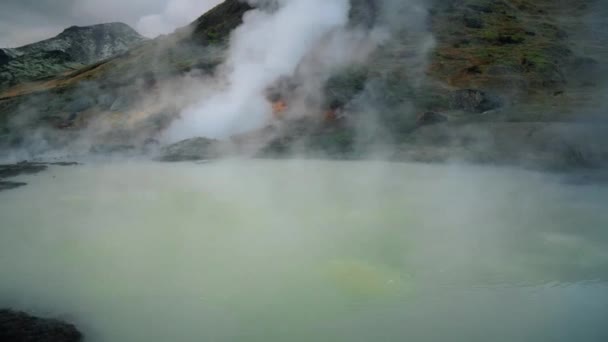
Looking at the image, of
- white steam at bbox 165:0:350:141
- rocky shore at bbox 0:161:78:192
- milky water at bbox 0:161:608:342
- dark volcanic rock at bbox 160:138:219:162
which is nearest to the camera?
milky water at bbox 0:161:608:342

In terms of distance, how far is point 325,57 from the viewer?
18812 mm

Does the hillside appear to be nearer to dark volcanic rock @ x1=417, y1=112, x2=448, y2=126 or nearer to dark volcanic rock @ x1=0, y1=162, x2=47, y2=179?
dark volcanic rock @ x1=417, y1=112, x2=448, y2=126

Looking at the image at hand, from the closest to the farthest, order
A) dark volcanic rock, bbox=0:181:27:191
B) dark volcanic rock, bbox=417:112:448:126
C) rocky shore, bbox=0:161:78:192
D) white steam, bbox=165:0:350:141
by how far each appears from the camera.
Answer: dark volcanic rock, bbox=0:181:27:191, rocky shore, bbox=0:161:78:192, dark volcanic rock, bbox=417:112:448:126, white steam, bbox=165:0:350:141

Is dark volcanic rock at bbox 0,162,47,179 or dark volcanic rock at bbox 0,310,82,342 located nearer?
dark volcanic rock at bbox 0,310,82,342

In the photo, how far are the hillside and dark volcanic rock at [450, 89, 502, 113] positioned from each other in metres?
0.05

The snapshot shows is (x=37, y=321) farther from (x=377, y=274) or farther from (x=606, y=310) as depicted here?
(x=606, y=310)

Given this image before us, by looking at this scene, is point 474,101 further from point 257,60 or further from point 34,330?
point 34,330

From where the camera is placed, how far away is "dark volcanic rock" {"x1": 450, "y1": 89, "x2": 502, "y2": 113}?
1471cm

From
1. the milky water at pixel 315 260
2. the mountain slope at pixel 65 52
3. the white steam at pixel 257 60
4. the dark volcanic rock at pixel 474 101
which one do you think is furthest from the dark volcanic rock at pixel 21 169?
the mountain slope at pixel 65 52

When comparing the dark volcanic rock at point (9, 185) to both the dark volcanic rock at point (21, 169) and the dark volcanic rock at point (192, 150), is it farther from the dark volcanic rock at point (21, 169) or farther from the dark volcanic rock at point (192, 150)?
the dark volcanic rock at point (192, 150)

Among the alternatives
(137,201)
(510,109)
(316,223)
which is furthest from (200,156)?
(510,109)

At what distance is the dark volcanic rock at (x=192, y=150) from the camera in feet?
41.4

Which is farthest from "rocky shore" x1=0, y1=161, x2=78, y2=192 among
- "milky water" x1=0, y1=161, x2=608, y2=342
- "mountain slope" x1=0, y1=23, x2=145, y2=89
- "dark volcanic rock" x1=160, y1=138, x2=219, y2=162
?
"mountain slope" x1=0, y1=23, x2=145, y2=89

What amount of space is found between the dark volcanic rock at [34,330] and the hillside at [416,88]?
9529 millimetres
